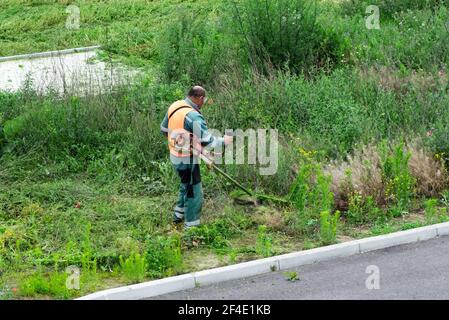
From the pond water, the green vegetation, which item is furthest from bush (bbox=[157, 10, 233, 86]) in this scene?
the pond water

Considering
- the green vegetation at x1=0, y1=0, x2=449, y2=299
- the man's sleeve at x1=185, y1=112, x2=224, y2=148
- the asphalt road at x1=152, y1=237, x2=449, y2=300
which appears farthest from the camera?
the man's sleeve at x1=185, y1=112, x2=224, y2=148

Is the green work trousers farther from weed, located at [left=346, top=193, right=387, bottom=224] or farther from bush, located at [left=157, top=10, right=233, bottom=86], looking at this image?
bush, located at [left=157, top=10, right=233, bottom=86]

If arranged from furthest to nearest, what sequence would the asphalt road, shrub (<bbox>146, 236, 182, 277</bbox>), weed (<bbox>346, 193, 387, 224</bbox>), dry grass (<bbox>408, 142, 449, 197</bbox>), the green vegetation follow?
dry grass (<bbox>408, 142, 449, 197</bbox>) < weed (<bbox>346, 193, 387, 224</bbox>) < the green vegetation < shrub (<bbox>146, 236, 182, 277</bbox>) < the asphalt road

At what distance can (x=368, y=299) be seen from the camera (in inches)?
365

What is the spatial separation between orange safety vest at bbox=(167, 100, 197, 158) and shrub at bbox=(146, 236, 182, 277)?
1.26 meters

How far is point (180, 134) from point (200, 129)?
0.90 ft

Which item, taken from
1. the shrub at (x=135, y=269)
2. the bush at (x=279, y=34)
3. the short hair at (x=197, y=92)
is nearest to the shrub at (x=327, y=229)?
the short hair at (x=197, y=92)

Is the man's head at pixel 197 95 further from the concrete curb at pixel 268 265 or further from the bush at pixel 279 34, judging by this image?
the bush at pixel 279 34

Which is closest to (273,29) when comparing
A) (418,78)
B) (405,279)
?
(418,78)

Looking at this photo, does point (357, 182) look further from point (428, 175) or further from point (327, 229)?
point (327, 229)

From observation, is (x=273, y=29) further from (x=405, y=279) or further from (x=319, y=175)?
(x=405, y=279)

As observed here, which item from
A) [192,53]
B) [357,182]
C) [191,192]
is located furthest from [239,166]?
[192,53]

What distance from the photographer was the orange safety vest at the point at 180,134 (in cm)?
1120

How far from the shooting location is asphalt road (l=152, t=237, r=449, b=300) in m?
9.46
